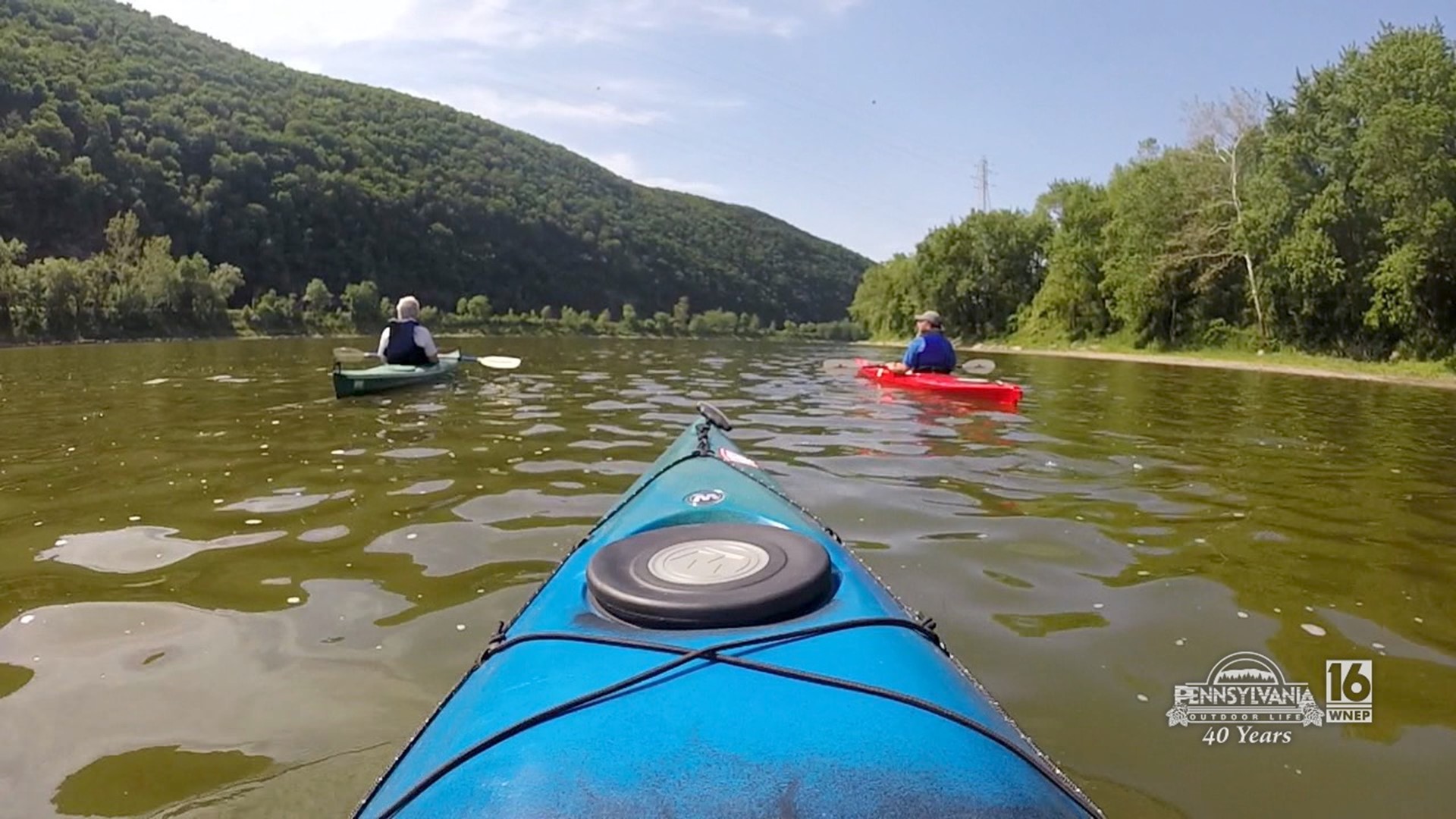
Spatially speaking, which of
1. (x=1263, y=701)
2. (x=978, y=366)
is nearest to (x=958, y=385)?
(x=978, y=366)

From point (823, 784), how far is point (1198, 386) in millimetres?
20390

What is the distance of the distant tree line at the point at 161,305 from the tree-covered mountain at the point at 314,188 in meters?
5.94

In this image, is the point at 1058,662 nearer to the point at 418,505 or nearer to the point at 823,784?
the point at 823,784

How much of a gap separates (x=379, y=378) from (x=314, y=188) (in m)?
87.7

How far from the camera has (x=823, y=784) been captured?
4.59 feet

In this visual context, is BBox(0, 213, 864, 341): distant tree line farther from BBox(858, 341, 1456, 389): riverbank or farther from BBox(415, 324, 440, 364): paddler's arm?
BBox(858, 341, 1456, 389): riverbank

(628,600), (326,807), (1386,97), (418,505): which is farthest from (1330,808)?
(1386,97)

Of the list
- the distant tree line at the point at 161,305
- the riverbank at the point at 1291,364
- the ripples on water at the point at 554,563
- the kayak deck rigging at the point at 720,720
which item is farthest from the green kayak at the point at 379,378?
the distant tree line at the point at 161,305

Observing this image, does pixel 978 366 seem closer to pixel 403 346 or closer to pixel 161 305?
pixel 403 346

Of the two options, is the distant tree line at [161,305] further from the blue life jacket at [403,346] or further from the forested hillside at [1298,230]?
the blue life jacket at [403,346]

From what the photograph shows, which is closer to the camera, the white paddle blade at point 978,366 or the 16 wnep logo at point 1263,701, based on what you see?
the 16 wnep logo at point 1263,701

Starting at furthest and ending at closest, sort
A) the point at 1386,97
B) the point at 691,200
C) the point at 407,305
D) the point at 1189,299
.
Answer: the point at 691,200, the point at 1189,299, the point at 1386,97, the point at 407,305

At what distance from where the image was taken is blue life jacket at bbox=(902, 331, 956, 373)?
13.0 m

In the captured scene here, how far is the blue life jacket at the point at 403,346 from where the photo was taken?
497 inches
